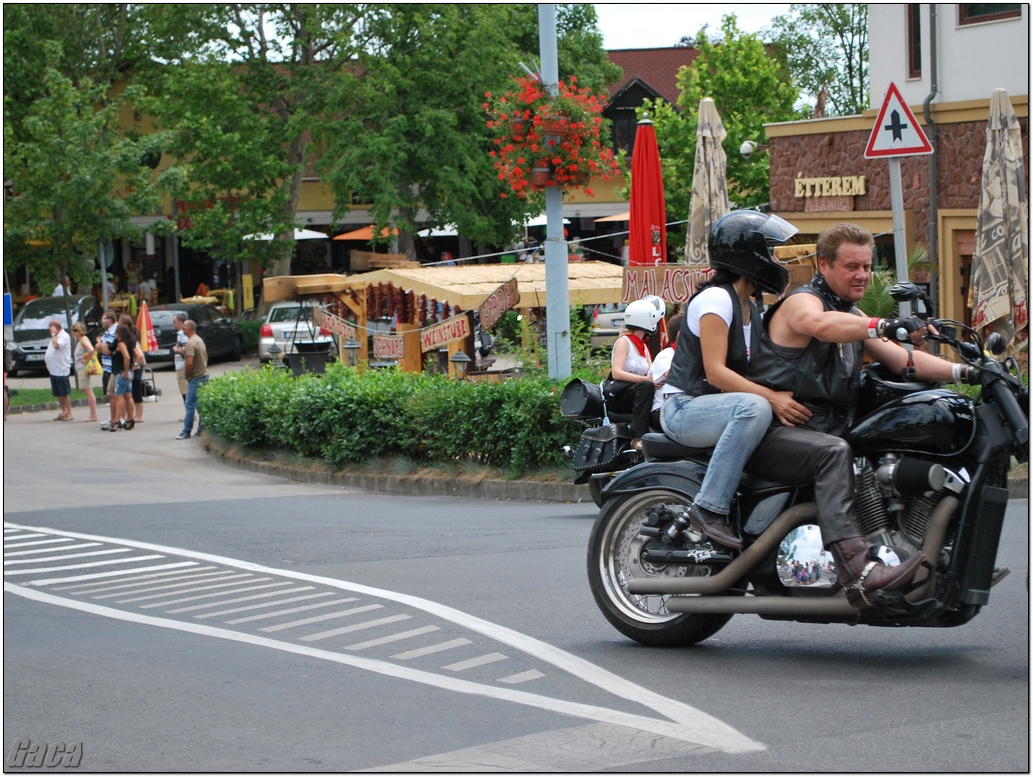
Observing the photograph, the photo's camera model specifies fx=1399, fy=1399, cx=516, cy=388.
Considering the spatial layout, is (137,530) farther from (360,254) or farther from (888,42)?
(888,42)

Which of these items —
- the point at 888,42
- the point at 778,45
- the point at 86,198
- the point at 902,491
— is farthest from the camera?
the point at 778,45

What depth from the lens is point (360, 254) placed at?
79.2 ft

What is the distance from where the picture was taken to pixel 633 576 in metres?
6.47

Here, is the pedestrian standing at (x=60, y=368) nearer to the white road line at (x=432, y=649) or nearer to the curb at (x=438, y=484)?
the curb at (x=438, y=484)

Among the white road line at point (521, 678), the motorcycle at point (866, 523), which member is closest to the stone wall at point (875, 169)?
the motorcycle at point (866, 523)

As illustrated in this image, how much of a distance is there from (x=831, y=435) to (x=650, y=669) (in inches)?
50.4

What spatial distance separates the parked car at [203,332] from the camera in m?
36.3

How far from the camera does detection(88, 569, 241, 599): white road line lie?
8641 mm

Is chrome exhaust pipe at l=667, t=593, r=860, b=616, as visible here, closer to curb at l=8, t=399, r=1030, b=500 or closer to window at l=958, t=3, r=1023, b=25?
curb at l=8, t=399, r=1030, b=500

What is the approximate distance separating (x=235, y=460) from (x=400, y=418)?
3.83 meters

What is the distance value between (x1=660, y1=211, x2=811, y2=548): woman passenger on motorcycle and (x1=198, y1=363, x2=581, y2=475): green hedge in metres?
7.73

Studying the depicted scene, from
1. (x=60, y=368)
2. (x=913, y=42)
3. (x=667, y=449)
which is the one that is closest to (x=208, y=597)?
(x=667, y=449)

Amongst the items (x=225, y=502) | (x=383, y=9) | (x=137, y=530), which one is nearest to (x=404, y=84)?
(x=383, y=9)

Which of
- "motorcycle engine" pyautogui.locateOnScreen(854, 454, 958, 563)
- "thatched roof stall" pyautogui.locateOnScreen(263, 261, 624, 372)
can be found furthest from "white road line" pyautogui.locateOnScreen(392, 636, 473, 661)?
"thatched roof stall" pyautogui.locateOnScreen(263, 261, 624, 372)
